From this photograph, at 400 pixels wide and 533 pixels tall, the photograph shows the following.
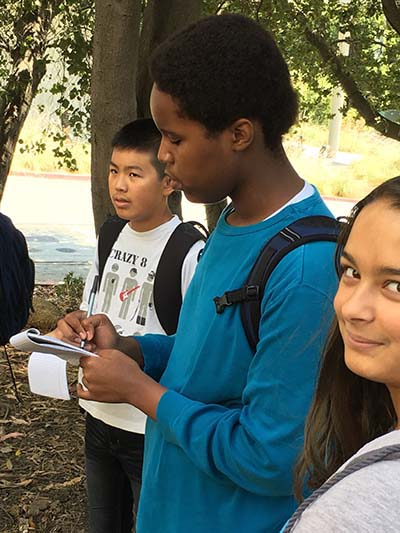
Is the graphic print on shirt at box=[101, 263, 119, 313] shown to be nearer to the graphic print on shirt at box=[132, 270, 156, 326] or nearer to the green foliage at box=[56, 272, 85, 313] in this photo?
the graphic print on shirt at box=[132, 270, 156, 326]

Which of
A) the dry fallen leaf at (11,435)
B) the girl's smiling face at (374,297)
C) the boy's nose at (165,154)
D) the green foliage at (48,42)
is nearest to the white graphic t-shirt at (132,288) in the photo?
the boy's nose at (165,154)

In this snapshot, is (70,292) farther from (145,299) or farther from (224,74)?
(224,74)

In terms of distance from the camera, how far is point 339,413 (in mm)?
1323

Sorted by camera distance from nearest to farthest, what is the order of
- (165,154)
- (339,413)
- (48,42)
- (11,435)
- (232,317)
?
1. (339,413)
2. (232,317)
3. (165,154)
4. (11,435)
5. (48,42)

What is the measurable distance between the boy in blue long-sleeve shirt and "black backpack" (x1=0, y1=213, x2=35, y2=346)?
6.03 ft

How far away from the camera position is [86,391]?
1.88 m

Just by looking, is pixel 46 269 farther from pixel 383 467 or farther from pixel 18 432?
pixel 383 467

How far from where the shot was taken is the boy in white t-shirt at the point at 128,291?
2623 millimetres

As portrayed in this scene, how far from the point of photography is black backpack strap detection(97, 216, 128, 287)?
293 cm

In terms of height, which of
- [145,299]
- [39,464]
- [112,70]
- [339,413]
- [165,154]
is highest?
[112,70]

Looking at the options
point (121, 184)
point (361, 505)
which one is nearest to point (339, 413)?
point (361, 505)

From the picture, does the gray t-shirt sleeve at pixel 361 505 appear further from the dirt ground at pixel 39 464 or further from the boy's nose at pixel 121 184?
the dirt ground at pixel 39 464

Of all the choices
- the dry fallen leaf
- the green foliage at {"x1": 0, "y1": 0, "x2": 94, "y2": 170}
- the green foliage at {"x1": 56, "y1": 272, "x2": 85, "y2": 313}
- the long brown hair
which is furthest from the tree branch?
the long brown hair

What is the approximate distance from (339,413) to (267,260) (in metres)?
0.38
